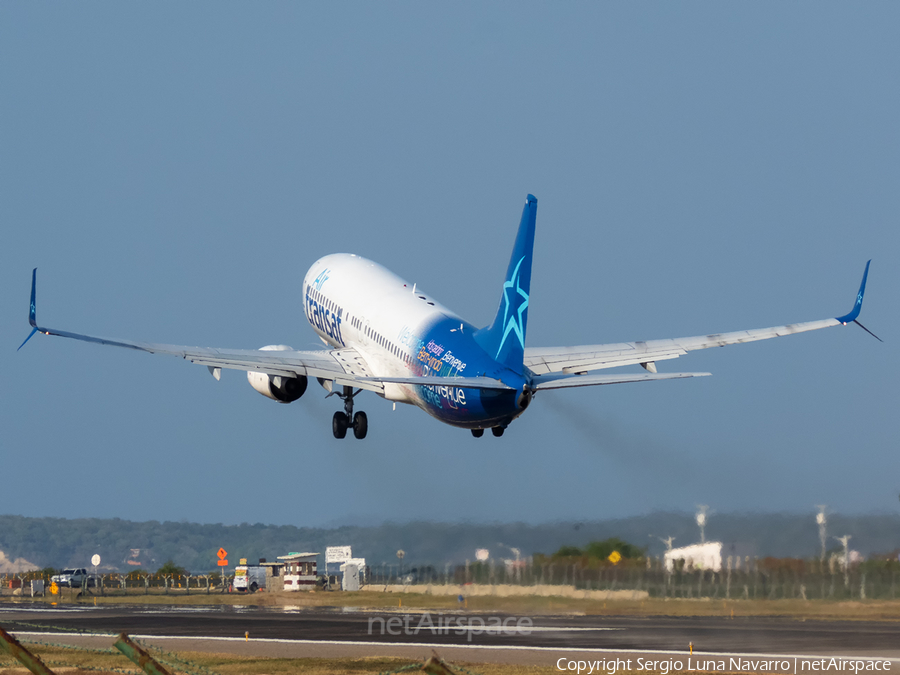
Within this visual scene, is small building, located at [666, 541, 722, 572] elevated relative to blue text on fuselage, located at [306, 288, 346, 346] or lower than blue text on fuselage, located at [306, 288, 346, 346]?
lower

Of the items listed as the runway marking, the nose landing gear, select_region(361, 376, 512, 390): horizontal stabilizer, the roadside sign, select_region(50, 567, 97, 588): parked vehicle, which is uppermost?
select_region(361, 376, 512, 390): horizontal stabilizer

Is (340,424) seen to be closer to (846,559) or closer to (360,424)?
(360,424)

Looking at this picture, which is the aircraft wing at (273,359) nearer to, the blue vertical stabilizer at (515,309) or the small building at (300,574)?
the blue vertical stabilizer at (515,309)

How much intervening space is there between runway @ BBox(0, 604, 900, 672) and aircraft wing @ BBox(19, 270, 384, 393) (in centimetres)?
1032

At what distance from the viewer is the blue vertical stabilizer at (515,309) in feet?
154

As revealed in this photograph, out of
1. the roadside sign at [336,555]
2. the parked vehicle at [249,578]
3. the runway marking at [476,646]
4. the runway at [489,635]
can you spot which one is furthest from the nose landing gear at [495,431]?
the parked vehicle at [249,578]

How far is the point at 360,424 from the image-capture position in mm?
60719

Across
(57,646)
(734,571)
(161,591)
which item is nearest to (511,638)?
(734,571)

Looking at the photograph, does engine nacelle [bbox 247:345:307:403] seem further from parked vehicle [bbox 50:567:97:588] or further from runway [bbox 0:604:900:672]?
parked vehicle [bbox 50:567:97:588]

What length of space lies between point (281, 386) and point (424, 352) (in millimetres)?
10749

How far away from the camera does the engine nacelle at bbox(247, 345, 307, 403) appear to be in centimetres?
6000

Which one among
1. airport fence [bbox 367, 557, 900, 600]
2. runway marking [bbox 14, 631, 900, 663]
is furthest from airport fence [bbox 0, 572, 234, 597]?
airport fence [bbox 367, 557, 900, 600]

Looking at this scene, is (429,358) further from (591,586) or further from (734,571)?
(734,571)

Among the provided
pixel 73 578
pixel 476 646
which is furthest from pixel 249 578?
pixel 476 646
